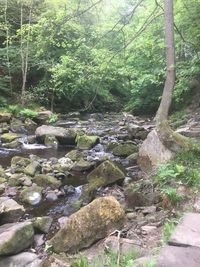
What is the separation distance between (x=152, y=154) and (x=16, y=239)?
12.0 feet

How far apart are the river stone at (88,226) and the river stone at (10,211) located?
1.46 m

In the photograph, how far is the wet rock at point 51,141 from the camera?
1066cm

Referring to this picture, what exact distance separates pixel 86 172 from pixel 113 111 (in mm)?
13990

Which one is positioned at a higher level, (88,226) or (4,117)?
(88,226)

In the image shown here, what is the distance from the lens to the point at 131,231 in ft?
12.6

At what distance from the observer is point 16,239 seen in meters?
4.03

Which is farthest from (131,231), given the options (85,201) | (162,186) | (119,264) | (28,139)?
(28,139)

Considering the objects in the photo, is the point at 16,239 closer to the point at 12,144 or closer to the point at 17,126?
the point at 12,144

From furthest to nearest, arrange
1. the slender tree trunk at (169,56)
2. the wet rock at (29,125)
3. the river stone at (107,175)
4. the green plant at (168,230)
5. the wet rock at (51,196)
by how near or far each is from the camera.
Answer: the wet rock at (29,125) → the slender tree trunk at (169,56) → the river stone at (107,175) → the wet rock at (51,196) → the green plant at (168,230)

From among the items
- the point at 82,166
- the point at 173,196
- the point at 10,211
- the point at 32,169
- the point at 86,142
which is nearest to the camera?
the point at 173,196

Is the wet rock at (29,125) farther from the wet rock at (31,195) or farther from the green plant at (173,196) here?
the green plant at (173,196)

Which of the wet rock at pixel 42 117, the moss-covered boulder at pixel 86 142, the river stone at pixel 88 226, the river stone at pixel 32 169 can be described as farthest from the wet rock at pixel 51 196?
the wet rock at pixel 42 117

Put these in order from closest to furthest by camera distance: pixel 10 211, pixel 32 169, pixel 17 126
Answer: pixel 10 211, pixel 32 169, pixel 17 126

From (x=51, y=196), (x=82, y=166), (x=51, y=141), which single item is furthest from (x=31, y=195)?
(x=51, y=141)
